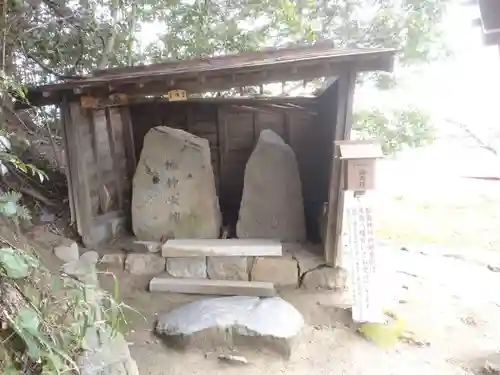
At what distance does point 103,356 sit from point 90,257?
2.52 m

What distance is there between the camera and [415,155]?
9.48 m

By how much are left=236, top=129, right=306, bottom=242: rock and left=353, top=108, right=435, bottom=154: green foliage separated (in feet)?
7.74

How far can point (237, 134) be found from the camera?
21.3ft

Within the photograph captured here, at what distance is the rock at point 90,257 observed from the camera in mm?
5355

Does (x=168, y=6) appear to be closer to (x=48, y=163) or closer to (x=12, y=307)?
(x=48, y=163)

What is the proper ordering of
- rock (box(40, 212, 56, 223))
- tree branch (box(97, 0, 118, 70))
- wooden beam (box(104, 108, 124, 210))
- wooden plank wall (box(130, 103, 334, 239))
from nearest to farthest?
rock (box(40, 212, 56, 223)) < wooden beam (box(104, 108, 124, 210)) < wooden plank wall (box(130, 103, 334, 239)) < tree branch (box(97, 0, 118, 70))

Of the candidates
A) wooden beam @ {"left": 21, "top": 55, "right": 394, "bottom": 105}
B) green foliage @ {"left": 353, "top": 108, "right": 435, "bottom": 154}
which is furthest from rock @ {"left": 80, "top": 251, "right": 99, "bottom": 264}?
green foliage @ {"left": 353, "top": 108, "right": 435, "bottom": 154}

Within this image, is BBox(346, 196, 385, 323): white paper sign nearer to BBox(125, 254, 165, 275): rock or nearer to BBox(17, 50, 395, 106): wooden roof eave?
BBox(17, 50, 395, 106): wooden roof eave

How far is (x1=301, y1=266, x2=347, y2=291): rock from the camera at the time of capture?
5344mm

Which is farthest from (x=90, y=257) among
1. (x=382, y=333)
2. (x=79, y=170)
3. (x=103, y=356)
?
(x=382, y=333)

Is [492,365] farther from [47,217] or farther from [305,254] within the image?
[47,217]

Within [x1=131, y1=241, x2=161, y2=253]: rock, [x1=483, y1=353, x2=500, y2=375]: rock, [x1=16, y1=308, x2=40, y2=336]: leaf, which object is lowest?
[x1=483, y1=353, x2=500, y2=375]: rock

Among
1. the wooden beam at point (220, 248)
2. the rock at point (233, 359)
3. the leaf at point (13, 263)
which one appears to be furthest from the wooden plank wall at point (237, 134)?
the leaf at point (13, 263)

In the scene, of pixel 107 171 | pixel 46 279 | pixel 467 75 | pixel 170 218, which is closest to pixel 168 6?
pixel 107 171
